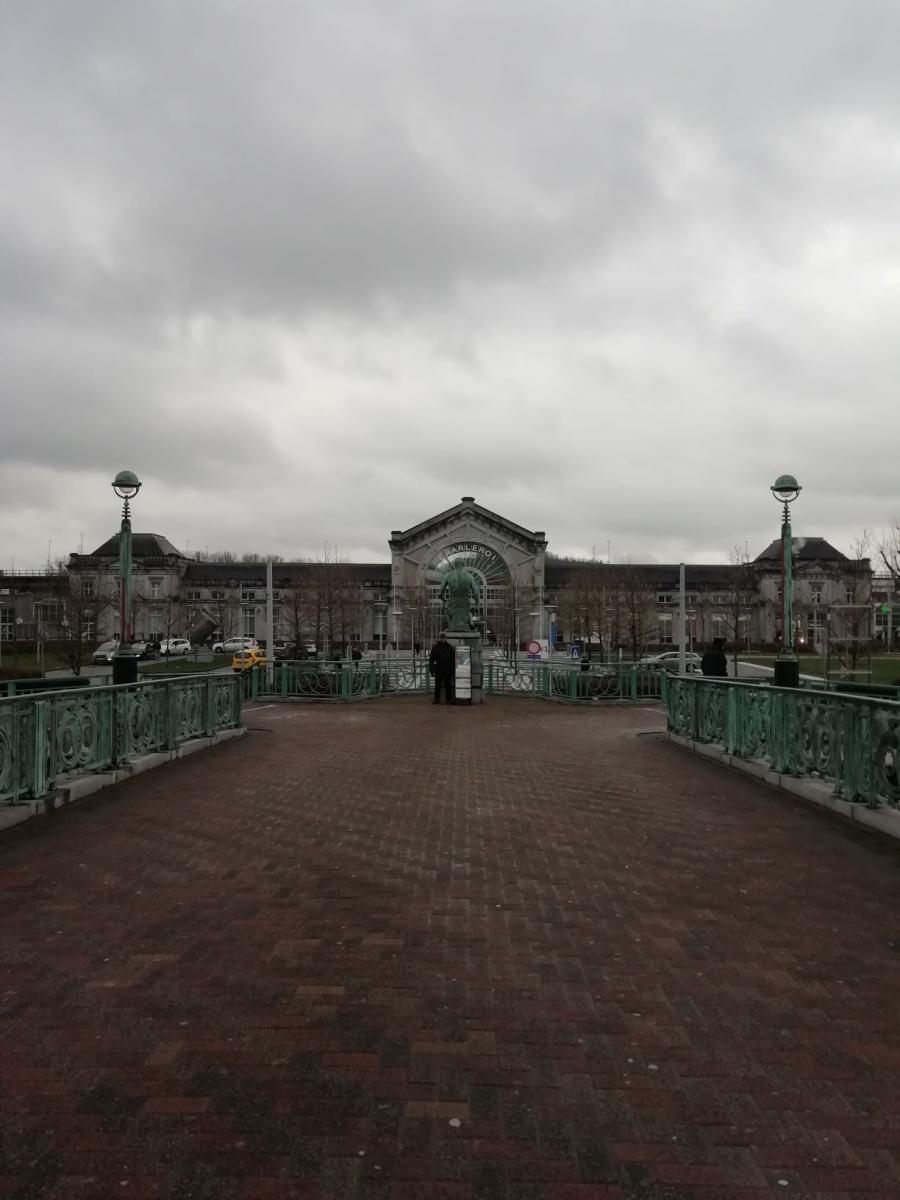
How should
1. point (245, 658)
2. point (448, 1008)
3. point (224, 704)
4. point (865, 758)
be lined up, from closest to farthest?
point (448, 1008) → point (865, 758) → point (224, 704) → point (245, 658)

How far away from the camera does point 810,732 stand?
28.5 feet

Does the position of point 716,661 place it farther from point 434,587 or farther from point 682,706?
point 434,587

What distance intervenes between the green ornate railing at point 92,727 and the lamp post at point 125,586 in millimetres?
504

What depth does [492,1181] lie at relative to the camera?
2.64 m

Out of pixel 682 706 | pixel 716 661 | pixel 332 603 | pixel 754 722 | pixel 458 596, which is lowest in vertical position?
pixel 682 706

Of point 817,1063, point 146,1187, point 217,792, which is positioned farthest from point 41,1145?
point 217,792

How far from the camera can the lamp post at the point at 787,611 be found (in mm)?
11633

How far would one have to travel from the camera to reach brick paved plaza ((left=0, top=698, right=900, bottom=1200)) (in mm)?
2750

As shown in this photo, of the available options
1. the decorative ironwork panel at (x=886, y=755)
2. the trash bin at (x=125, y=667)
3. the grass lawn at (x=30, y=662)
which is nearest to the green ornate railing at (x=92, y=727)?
the trash bin at (x=125, y=667)

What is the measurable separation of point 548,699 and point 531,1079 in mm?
21959

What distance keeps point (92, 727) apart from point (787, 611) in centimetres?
976

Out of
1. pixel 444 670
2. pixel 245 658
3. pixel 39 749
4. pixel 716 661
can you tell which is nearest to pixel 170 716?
pixel 39 749

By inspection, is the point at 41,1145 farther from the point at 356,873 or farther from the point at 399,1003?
the point at 356,873

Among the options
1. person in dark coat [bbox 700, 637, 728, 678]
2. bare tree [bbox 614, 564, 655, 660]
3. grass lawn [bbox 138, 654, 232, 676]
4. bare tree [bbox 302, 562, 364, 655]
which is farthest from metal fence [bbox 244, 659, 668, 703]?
bare tree [bbox 302, 562, 364, 655]
